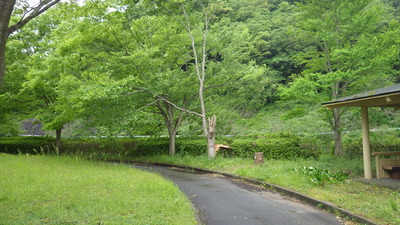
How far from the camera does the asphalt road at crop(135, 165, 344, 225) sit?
5.75m

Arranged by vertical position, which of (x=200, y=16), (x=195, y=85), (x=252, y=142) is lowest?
(x=252, y=142)

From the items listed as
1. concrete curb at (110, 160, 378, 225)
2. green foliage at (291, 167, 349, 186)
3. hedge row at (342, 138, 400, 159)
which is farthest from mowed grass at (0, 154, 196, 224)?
hedge row at (342, 138, 400, 159)

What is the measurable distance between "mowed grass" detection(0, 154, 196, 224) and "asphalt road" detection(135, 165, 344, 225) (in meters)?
0.58

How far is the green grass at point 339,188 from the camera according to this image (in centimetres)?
577

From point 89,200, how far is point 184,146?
10239 millimetres

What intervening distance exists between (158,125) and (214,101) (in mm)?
3865

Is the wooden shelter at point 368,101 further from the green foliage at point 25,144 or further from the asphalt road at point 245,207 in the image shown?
the green foliage at point 25,144

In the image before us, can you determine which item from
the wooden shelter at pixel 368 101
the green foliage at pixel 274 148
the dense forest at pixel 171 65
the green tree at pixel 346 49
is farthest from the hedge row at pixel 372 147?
the wooden shelter at pixel 368 101

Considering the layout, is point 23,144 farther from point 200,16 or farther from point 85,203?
point 85,203

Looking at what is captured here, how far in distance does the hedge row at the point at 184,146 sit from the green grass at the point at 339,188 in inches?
58.8

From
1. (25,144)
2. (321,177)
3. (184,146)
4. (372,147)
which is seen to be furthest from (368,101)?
(25,144)

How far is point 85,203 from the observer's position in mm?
5941

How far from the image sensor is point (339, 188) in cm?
804

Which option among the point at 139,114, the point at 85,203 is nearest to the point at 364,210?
the point at 85,203
